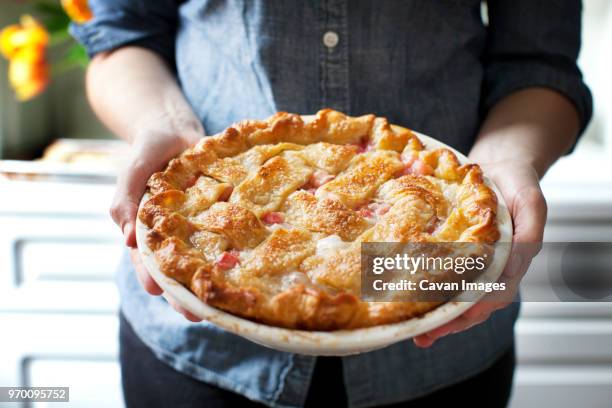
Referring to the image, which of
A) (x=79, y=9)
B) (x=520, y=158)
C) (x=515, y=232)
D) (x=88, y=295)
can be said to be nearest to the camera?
(x=515, y=232)

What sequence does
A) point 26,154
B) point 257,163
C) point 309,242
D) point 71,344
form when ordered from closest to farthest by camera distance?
point 309,242 → point 257,163 → point 71,344 → point 26,154

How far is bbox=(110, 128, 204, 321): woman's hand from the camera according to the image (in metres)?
0.73

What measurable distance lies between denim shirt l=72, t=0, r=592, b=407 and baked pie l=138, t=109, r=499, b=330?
76 millimetres

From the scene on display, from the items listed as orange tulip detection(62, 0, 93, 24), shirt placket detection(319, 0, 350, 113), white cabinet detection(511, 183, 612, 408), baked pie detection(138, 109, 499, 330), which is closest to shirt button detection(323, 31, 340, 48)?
shirt placket detection(319, 0, 350, 113)

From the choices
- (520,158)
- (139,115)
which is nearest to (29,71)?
(139,115)

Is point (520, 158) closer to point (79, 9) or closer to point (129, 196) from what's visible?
point (129, 196)

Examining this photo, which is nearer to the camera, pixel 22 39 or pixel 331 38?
pixel 331 38

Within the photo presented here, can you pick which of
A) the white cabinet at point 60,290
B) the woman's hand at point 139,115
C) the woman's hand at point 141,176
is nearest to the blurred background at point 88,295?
the white cabinet at point 60,290

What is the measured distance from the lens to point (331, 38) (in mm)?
903

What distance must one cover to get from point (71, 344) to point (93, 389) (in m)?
0.13

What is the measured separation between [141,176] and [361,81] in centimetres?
36

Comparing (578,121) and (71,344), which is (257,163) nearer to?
(578,121)

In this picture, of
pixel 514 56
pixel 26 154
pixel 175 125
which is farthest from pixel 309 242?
pixel 26 154

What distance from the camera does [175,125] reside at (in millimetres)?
899
